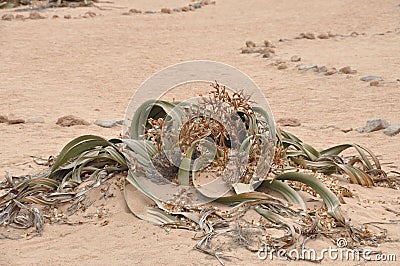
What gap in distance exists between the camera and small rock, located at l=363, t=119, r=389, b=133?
5816mm

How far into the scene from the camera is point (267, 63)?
9477mm

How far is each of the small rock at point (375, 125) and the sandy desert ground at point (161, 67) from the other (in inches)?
4.4

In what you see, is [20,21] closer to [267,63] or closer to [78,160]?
[267,63]

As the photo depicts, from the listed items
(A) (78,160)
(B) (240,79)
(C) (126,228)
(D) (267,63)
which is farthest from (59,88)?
(C) (126,228)

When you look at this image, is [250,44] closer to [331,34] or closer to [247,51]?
[247,51]

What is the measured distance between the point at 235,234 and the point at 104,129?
306 centimetres

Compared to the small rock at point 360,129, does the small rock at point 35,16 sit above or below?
above

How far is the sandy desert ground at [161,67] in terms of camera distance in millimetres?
3240

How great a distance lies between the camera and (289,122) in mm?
6254

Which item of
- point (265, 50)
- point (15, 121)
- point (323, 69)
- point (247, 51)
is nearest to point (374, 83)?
point (323, 69)

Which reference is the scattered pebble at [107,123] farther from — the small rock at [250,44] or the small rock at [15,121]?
the small rock at [250,44]

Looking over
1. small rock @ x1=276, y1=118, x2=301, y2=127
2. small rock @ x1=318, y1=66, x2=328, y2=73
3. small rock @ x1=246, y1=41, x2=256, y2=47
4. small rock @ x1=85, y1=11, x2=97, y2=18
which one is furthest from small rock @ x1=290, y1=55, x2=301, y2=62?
small rock @ x1=85, y1=11, x2=97, y2=18

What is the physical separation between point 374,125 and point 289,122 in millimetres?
816

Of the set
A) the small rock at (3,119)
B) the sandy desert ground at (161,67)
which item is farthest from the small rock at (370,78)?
the small rock at (3,119)
